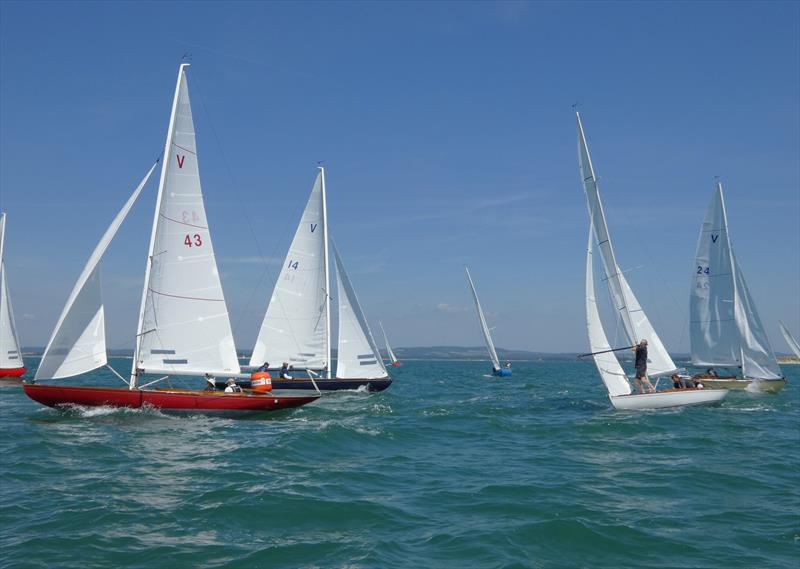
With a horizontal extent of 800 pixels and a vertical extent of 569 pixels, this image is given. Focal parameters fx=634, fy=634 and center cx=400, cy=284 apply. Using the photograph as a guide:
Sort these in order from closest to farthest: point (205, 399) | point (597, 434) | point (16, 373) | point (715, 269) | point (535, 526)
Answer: point (535, 526) → point (597, 434) → point (205, 399) → point (715, 269) → point (16, 373)

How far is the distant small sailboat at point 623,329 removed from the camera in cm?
2381

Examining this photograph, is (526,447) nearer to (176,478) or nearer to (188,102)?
(176,478)

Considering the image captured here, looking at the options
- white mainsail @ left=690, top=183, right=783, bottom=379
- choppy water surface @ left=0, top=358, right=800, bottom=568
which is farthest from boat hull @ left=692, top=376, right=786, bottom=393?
choppy water surface @ left=0, top=358, right=800, bottom=568

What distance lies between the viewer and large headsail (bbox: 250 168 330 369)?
3209cm

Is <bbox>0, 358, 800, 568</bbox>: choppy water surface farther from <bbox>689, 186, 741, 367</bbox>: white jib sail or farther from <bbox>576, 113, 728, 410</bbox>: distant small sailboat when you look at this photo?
<bbox>689, 186, 741, 367</bbox>: white jib sail

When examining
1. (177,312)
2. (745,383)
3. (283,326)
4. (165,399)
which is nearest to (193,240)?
(177,312)

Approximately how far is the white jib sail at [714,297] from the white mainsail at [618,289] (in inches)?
309

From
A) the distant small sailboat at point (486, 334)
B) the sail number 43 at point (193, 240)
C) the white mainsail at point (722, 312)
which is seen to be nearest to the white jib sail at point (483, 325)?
the distant small sailboat at point (486, 334)

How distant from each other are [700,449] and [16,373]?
134 feet

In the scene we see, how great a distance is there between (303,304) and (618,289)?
50.3ft

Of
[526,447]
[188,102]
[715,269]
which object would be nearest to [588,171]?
[715,269]

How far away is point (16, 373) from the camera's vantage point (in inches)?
1612

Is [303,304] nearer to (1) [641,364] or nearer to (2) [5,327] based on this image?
(1) [641,364]

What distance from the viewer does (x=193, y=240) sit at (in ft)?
70.9
